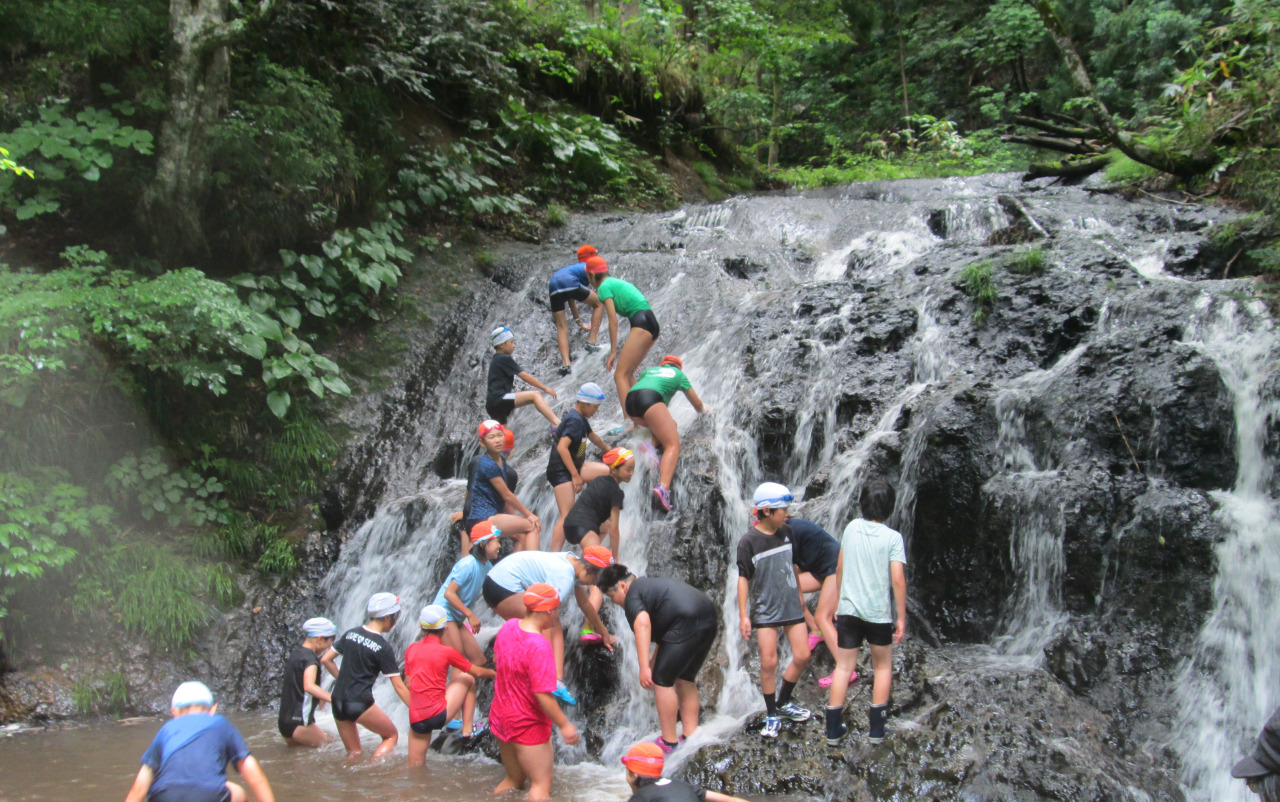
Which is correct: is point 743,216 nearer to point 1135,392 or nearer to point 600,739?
point 1135,392

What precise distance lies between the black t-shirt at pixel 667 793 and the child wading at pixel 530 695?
1.39 meters

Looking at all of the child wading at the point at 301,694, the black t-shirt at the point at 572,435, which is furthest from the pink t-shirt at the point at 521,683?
the black t-shirt at the point at 572,435

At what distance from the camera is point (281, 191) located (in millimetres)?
10438

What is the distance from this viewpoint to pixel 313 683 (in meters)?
6.38

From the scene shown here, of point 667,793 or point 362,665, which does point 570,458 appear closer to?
point 362,665

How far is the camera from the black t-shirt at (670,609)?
5.25m

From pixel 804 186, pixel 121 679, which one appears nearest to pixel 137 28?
pixel 121 679

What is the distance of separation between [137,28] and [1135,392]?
10502mm

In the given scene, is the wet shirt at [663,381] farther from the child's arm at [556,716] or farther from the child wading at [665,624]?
the child's arm at [556,716]

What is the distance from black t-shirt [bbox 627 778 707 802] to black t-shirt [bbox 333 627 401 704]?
3249 mm

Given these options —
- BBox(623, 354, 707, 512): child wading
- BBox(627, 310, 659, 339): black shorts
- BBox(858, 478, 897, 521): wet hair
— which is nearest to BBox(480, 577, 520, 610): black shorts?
BBox(623, 354, 707, 512): child wading

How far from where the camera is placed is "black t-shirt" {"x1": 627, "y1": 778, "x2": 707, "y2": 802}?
3.40 metres

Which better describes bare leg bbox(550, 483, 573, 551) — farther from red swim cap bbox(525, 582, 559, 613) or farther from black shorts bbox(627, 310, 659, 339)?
red swim cap bbox(525, 582, 559, 613)

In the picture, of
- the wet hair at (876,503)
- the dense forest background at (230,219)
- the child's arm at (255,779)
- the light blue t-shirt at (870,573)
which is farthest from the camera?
the dense forest background at (230,219)
